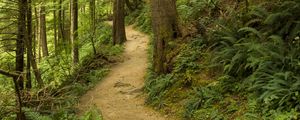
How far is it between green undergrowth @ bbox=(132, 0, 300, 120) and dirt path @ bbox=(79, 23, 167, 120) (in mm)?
457

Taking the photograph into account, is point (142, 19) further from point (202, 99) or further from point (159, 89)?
point (202, 99)

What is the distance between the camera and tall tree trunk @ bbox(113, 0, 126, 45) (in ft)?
55.9

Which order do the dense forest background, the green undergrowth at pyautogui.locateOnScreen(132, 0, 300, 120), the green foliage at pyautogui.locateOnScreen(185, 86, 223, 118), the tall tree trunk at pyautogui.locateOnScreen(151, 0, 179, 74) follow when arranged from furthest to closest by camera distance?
the tall tree trunk at pyautogui.locateOnScreen(151, 0, 179, 74), the green foliage at pyautogui.locateOnScreen(185, 86, 223, 118), the dense forest background, the green undergrowth at pyautogui.locateOnScreen(132, 0, 300, 120)

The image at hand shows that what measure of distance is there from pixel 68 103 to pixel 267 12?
18.5 ft

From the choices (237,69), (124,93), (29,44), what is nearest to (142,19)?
(124,93)

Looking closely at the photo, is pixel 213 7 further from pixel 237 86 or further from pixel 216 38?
pixel 237 86

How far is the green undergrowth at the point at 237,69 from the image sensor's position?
6562mm

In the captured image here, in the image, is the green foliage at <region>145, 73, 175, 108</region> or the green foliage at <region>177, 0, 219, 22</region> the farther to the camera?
the green foliage at <region>177, 0, 219, 22</region>

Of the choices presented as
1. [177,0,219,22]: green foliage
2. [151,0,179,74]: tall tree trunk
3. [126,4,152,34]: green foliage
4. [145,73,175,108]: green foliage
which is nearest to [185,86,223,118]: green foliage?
[145,73,175,108]: green foliage

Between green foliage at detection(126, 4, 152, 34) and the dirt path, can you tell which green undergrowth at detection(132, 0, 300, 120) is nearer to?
the dirt path

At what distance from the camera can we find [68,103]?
9672mm

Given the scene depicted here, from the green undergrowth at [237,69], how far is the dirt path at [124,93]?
0.46 meters

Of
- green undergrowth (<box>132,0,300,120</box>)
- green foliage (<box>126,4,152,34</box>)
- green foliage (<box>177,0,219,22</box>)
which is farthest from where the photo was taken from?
green foliage (<box>126,4,152,34</box>)

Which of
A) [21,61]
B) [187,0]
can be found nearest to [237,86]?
[21,61]
